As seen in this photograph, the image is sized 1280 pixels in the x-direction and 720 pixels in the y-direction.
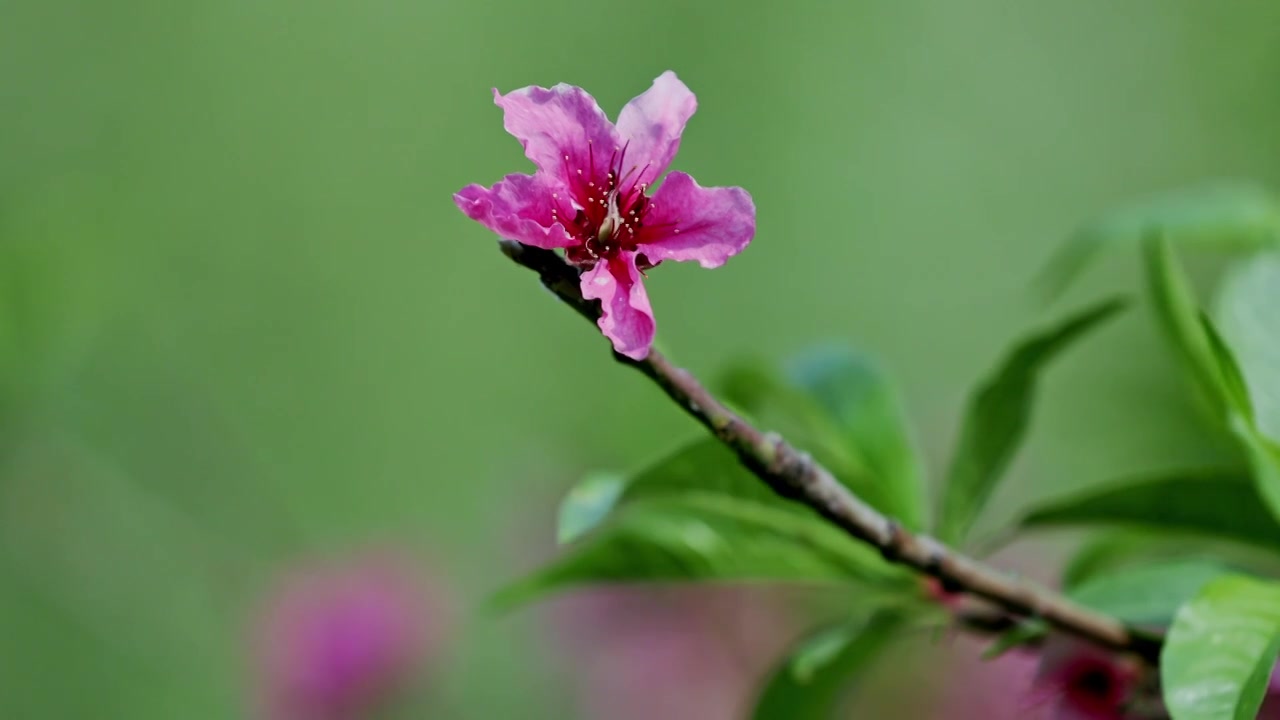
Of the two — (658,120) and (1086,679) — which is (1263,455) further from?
(658,120)

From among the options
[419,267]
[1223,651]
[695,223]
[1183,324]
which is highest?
[419,267]

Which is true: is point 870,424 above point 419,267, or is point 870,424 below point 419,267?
below

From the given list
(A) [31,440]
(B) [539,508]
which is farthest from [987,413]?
(A) [31,440]

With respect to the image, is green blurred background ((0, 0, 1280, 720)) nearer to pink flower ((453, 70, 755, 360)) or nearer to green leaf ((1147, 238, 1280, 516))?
green leaf ((1147, 238, 1280, 516))

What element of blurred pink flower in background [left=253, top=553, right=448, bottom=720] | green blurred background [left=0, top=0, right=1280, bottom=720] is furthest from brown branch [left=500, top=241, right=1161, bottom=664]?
blurred pink flower in background [left=253, top=553, right=448, bottom=720]

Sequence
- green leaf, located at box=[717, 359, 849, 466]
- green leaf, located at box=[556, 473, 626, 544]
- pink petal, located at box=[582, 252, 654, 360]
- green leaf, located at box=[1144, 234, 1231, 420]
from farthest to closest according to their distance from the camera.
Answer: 1. green leaf, located at box=[717, 359, 849, 466]
2. green leaf, located at box=[1144, 234, 1231, 420]
3. green leaf, located at box=[556, 473, 626, 544]
4. pink petal, located at box=[582, 252, 654, 360]

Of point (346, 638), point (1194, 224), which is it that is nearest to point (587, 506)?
point (1194, 224)

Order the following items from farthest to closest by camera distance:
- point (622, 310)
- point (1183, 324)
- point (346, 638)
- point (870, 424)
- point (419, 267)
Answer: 1. point (419, 267)
2. point (346, 638)
3. point (870, 424)
4. point (1183, 324)
5. point (622, 310)
